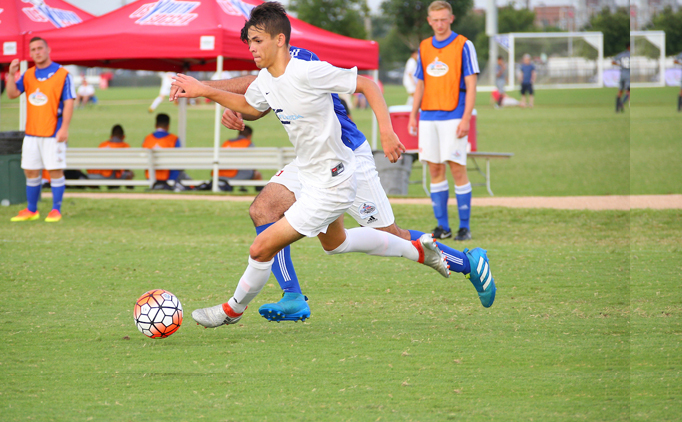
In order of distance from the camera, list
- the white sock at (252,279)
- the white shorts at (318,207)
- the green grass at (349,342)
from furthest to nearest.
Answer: the white sock at (252,279)
the white shorts at (318,207)
the green grass at (349,342)

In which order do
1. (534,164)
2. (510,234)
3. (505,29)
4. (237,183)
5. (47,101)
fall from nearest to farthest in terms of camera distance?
(510,234) → (47,101) → (237,183) → (534,164) → (505,29)

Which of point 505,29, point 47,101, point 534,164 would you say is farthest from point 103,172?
point 505,29

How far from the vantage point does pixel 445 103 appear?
762 centimetres

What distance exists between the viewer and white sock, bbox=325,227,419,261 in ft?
14.7

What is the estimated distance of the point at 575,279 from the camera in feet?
19.4

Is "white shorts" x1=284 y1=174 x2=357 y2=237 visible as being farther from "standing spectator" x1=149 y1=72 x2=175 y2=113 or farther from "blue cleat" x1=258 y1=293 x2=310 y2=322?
"standing spectator" x1=149 y1=72 x2=175 y2=113

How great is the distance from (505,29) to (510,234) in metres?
68.6

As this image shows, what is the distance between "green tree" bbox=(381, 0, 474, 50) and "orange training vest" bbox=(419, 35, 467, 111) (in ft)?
169

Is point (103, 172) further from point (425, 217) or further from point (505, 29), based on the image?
point (505, 29)

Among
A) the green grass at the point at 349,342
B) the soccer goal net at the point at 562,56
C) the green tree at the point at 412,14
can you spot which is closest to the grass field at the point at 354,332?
the green grass at the point at 349,342

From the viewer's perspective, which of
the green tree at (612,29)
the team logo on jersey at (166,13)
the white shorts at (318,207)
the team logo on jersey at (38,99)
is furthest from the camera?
the green tree at (612,29)

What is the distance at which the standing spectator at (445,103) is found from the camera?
7520 millimetres

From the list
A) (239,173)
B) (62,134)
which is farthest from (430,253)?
→ (239,173)

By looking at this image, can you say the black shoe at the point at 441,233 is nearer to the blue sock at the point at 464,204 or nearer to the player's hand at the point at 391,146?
the blue sock at the point at 464,204
